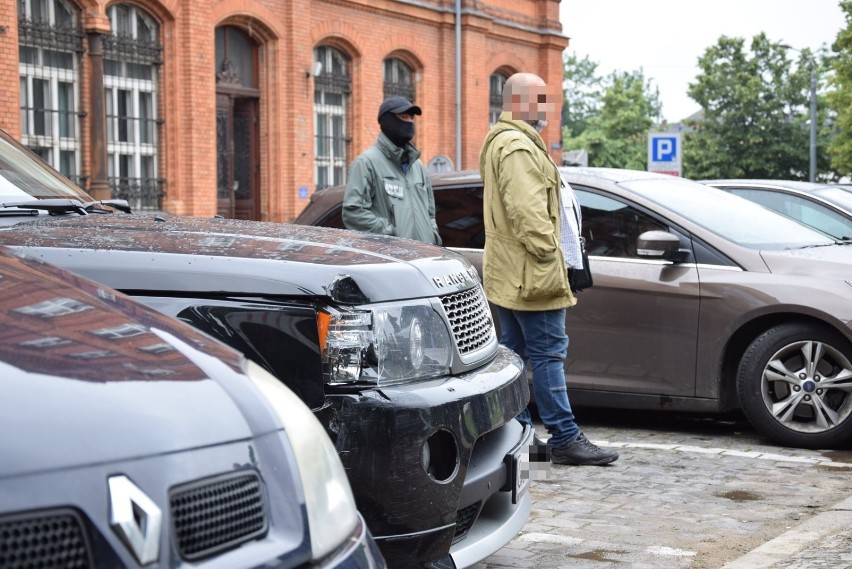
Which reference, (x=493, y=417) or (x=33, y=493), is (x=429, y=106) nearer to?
(x=493, y=417)

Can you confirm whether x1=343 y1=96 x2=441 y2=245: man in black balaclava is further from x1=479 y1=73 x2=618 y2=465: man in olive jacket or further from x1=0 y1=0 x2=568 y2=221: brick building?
x1=0 y1=0 x2=568 y2=221: brick building

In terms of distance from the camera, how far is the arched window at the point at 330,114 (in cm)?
2300

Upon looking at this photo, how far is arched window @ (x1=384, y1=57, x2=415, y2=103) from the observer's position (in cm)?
2505

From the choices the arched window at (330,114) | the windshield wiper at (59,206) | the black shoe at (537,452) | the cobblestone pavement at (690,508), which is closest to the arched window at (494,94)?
the arched window at (330,114)

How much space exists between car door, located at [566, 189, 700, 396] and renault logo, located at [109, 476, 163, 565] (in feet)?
19.1

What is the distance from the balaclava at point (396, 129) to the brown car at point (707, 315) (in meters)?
1.05

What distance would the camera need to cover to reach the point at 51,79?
17375 mm

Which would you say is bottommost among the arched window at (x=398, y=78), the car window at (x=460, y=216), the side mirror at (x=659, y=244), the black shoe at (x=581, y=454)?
the black shoe at (x=581, y=454)

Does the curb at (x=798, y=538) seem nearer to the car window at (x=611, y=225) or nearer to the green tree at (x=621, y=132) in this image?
the car window at (x=611, y=225)

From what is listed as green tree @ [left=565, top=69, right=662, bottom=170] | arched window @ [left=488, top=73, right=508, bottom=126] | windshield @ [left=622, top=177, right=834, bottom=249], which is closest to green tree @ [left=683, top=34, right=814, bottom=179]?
green tree @ [left=565, top=69, right=662, bottom=170]

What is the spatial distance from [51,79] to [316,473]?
16.2 m

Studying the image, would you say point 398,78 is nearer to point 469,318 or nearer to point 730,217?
point 730,217

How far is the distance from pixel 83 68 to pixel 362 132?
23.6 feet

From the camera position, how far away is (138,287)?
3561 mm
